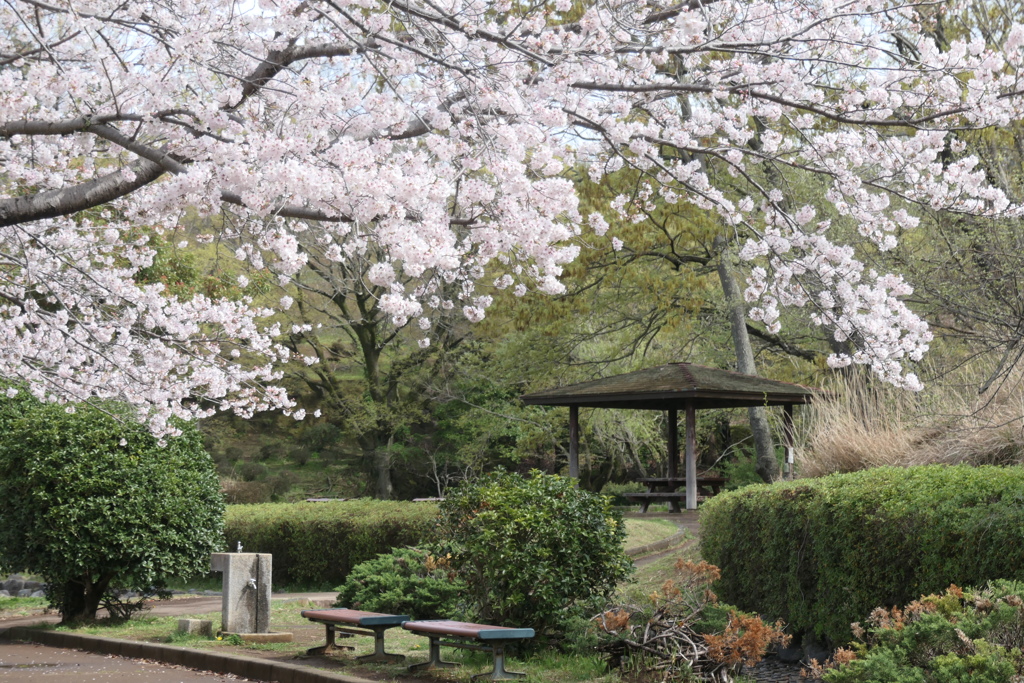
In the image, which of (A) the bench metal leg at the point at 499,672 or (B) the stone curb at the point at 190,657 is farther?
(B) the stone curb at the point at 190,657

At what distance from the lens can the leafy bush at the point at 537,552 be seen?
7574 mm

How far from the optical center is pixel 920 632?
4770 mm

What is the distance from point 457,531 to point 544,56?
3949 millimetres

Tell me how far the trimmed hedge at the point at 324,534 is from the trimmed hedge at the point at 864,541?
23.0ft

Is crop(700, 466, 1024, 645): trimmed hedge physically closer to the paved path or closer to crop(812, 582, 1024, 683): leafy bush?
crop(812, 582, 1024, 683): leafy bush

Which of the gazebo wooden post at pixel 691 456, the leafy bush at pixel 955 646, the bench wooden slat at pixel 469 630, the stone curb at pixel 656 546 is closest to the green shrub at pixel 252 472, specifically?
the gazebo wooden post at pixel 691 456

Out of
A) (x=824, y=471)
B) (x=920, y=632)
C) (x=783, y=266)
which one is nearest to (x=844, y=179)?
(x=783, y=266)

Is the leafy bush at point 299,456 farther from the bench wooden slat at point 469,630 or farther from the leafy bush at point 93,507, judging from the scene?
the bench wooden slat at point 469,630

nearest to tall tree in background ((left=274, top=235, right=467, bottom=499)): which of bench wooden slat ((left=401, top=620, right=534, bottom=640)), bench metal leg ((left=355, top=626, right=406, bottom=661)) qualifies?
bench metal leg ((left=355, top=626, right=406, bottom=661))

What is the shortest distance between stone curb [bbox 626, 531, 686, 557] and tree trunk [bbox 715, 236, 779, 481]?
3.86 m

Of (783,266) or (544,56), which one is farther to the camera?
(783,266)

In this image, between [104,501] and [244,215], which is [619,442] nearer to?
[104,501]

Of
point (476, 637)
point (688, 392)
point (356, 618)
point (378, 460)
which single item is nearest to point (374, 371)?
point (378, 460)

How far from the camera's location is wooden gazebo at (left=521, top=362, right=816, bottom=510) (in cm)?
1572
